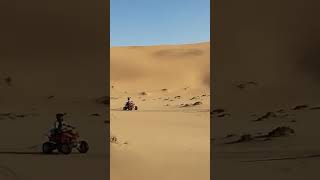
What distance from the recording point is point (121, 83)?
42.9 meters
